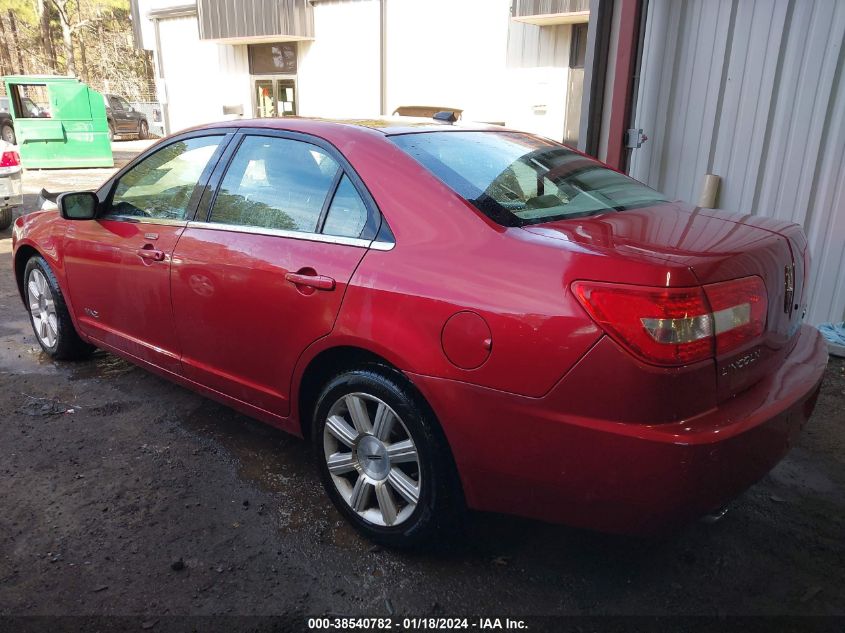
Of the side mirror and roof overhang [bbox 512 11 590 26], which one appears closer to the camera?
the side mirror

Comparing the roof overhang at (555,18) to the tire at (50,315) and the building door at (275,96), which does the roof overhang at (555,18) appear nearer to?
the building door at (275,96)

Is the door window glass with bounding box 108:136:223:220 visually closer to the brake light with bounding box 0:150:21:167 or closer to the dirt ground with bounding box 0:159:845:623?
the dirt ground with bounding box 0:159:845:623

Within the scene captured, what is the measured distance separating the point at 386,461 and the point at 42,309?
3.23m

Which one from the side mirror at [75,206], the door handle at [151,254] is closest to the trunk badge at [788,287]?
the door handle at [151,254]

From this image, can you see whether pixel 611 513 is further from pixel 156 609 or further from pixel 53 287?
pixel 53 287

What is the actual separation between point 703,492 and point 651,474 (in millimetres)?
180

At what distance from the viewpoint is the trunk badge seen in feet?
7.32

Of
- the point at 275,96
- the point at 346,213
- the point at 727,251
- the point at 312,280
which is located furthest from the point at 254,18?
the point at 727,251

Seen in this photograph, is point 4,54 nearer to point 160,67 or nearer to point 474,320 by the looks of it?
point 160,67

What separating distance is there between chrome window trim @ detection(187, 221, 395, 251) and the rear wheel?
747cm

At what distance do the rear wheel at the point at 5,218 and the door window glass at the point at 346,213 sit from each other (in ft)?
27.1

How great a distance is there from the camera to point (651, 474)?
1.83 meters

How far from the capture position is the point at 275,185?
9.32 feet

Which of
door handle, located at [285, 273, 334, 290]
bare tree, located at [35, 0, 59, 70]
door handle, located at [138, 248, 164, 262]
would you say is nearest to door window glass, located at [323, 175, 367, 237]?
door handle, located at [285, 273, 334, 290]
